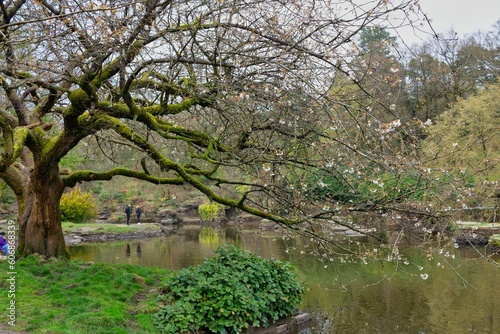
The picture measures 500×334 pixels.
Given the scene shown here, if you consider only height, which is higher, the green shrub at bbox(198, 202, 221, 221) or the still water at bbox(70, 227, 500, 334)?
the green shrub at bbox(198, 202, 221, 221)

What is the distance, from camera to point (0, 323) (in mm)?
5465

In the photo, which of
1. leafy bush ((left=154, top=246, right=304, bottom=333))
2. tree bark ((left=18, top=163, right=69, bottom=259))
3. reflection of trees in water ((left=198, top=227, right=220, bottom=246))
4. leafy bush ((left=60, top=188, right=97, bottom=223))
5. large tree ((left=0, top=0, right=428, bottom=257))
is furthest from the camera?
leafy bush ((left=60, top=188, right=97, bottom=223))

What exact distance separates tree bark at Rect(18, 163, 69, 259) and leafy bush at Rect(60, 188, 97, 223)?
15545 mm

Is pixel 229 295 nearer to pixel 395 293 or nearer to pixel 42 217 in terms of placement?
pixel 42 217

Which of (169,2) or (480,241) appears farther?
(480,241)

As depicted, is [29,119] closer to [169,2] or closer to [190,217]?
[169,2]

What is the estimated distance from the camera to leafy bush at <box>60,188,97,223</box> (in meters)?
24.1

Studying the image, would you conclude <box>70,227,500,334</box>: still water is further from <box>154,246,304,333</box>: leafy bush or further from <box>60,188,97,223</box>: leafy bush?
<box>60,188,97,223</box>: leafy bush

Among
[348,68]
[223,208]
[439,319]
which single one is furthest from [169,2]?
[223,208]

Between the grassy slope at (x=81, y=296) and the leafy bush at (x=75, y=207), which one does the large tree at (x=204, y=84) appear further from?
the leafy bush at (x=75, y=207)

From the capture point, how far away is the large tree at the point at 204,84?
5215 mm

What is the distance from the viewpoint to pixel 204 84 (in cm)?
644

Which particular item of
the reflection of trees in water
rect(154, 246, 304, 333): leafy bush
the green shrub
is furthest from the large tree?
the green shrub

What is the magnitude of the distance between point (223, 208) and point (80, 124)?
25071 mm
